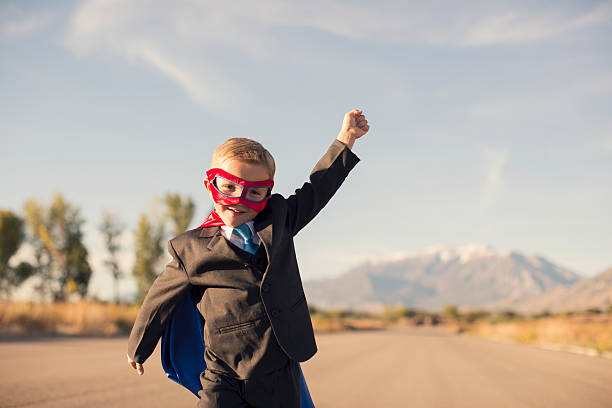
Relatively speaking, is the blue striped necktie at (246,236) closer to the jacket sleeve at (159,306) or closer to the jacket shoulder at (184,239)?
the jacket shoulder at (184,239)

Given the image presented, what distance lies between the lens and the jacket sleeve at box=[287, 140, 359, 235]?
10.1 ft

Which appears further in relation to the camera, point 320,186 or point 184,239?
point 320,186

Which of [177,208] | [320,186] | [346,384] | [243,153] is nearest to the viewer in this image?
[243,153]

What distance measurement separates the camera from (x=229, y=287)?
2.72m

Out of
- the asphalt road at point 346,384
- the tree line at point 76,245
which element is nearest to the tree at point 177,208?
the tree line at point 76,245

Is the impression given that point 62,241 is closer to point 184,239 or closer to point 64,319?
point 64,319

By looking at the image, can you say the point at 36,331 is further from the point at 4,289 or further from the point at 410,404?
the point at 4,289

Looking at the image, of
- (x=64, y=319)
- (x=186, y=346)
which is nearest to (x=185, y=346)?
(x=186, y=346)

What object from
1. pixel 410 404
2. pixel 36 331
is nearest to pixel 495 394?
pixel 410 404

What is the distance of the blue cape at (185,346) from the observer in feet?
9.58

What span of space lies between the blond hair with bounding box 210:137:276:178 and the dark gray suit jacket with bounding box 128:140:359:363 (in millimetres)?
A: 245

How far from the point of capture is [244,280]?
2.71 metres

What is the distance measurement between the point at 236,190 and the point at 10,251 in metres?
44.1

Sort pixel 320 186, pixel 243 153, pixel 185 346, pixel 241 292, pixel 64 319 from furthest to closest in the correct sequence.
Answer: pixel 64 319 → pixel 320 186 → pixel 185 346 → pixel 243 153 → pixel 241 292
